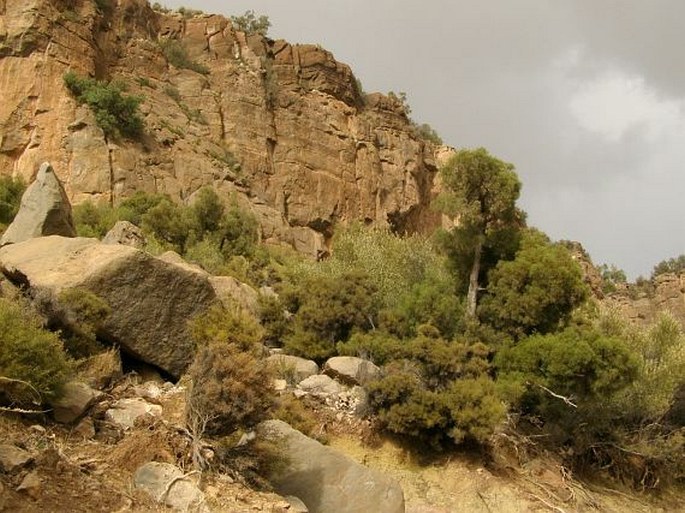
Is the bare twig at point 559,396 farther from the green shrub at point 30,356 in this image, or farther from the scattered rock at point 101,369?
the green shrub at point 30,356

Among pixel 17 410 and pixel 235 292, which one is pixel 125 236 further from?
pixel 17 410

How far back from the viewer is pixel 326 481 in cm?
1091

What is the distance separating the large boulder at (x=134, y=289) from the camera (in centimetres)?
1314

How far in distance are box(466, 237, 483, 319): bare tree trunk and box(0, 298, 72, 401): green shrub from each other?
11.6m

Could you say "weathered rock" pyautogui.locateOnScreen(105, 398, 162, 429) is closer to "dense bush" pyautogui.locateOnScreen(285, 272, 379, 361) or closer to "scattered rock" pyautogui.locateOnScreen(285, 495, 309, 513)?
"scattered rock" pyautogui.locateOnScreen(285, 495, 309, 513)

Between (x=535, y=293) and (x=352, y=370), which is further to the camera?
(x=535, y=293)

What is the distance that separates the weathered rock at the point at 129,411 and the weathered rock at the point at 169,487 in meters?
1.63

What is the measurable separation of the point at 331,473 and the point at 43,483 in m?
4.53

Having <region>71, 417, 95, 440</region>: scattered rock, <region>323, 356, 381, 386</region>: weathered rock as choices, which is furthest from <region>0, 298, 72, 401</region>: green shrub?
<region>323, 356, 381, 386</region>: weathered rock

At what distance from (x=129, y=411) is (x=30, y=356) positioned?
1838 mm

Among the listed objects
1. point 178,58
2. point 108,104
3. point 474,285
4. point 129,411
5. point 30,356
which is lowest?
point 129,411

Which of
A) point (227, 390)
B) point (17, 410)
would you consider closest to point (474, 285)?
point (227, 390)

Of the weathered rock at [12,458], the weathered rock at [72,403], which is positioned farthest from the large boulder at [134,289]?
the weathered rock at [12,458]

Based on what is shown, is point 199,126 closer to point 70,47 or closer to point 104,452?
point 70,47
